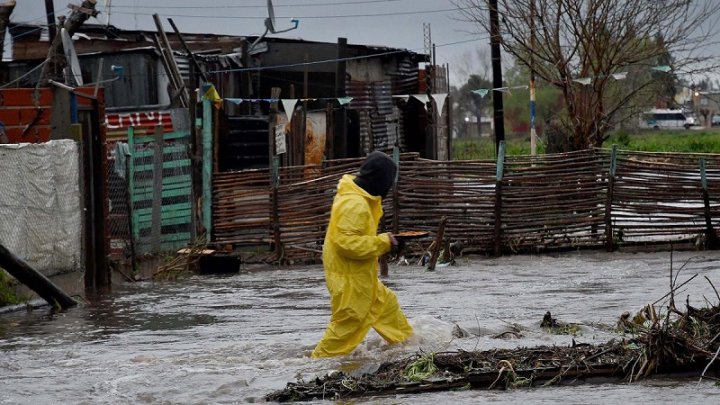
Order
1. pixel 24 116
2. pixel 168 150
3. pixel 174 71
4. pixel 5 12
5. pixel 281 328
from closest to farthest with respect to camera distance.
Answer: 1. pixel 281 328
2. pixel 24 116
3. pixel 168 150
4. pixel 5 12
5. pixel 174 71

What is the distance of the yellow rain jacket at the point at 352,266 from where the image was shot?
9.74 meters

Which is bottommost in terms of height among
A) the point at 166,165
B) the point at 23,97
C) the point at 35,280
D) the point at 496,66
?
the point at 35,280

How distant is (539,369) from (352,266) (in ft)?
5.75

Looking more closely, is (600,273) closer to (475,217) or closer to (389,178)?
(475,217)

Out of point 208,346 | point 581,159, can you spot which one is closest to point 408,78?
point 581,159

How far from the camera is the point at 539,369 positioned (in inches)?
349

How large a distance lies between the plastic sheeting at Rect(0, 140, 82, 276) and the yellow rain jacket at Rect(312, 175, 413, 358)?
574 centimetres

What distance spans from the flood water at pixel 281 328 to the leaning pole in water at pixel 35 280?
0.22 meters

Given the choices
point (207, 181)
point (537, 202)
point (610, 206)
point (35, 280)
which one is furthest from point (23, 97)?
point (610, 206)

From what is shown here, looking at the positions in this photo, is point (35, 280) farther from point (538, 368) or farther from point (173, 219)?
point (538, 368)

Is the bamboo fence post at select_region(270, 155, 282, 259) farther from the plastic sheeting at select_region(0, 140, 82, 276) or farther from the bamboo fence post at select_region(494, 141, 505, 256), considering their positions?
the plastic sheeting at select_region(0, 140, 82, 276)

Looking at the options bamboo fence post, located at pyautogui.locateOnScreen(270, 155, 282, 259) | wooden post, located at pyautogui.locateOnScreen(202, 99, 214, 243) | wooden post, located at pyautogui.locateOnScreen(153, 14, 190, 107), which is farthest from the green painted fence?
wooden post, located at pyautogui.locateOnScreen(153, 14, 190, 107)

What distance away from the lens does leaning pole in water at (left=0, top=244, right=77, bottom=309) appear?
45.5ft

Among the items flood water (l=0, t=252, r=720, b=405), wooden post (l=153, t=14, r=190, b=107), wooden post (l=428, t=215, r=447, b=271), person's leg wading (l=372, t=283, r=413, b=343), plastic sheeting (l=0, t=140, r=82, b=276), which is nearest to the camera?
flood water (l=0, t=252, r=720, b=405)
